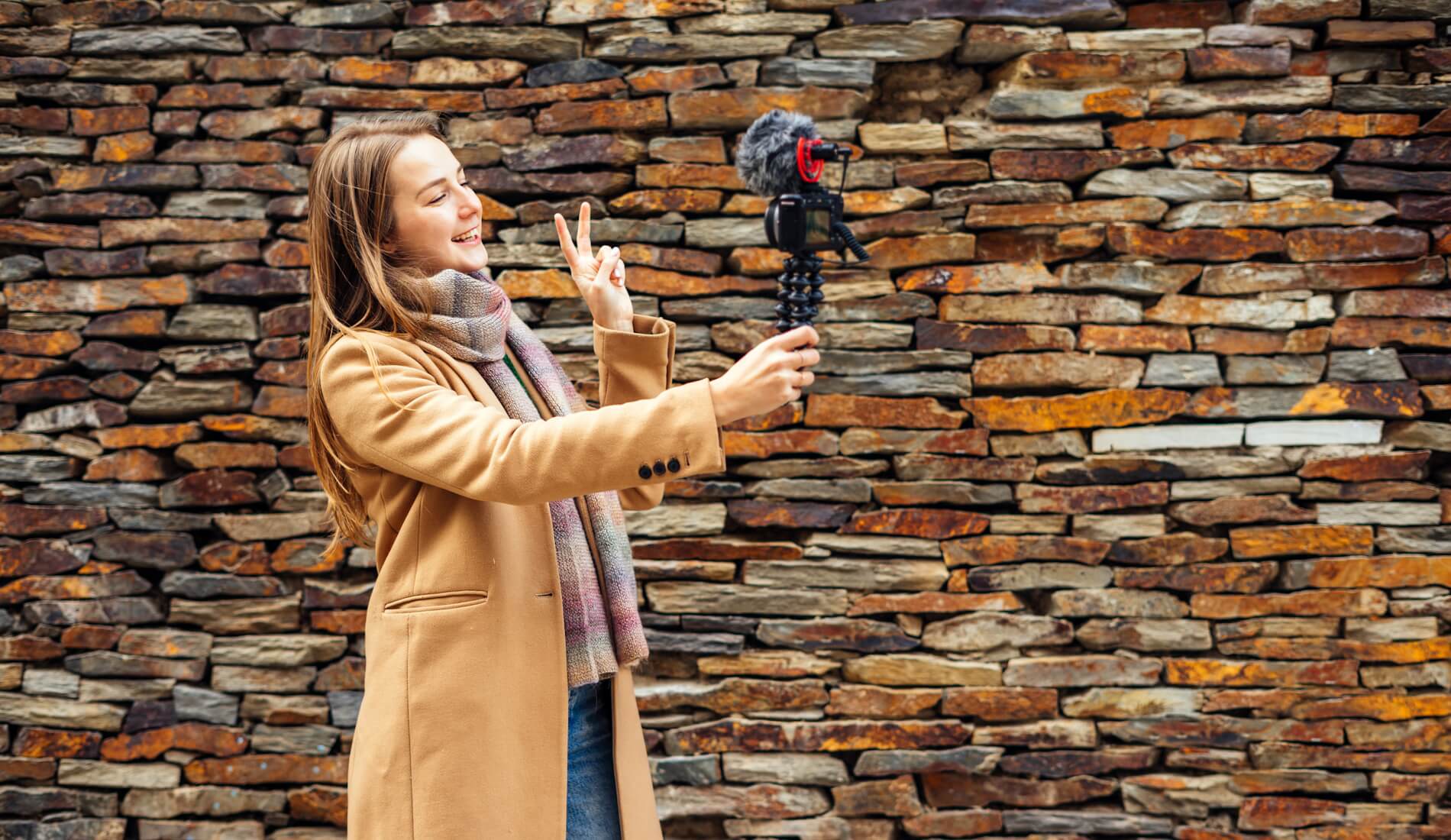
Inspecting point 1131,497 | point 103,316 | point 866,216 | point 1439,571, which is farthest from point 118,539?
point 1439,571

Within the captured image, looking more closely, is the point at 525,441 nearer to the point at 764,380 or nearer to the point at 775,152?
the point at 764,380

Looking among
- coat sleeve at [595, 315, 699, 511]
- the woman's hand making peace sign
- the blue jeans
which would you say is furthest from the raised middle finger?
the blue jeans

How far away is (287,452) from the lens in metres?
2.60

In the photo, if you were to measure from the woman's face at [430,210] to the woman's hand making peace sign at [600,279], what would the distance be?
6.2 inches

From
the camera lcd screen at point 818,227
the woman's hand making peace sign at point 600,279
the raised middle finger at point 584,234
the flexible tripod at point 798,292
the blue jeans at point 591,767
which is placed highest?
the raised middle finger at point 584,234

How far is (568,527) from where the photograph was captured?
152 centimetres

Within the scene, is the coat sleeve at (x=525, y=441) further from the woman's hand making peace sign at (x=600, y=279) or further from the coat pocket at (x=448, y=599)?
the woman's hand making peace sign at (x=600, y=279)

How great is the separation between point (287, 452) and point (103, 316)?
608mm

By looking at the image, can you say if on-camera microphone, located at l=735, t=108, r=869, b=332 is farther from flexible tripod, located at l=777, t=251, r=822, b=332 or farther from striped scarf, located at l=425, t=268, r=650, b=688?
striped scarf, located at l=425, t=268, r=650, b=688

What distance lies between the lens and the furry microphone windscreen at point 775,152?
1.36 meters

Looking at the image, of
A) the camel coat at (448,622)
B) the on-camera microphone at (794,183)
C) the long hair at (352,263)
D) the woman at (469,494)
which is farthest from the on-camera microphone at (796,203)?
the long hair at (352,263)

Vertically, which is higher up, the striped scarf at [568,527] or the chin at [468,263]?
the chin at [468,263]

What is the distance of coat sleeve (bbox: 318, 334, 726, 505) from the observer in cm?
120

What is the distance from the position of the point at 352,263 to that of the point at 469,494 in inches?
17.6
